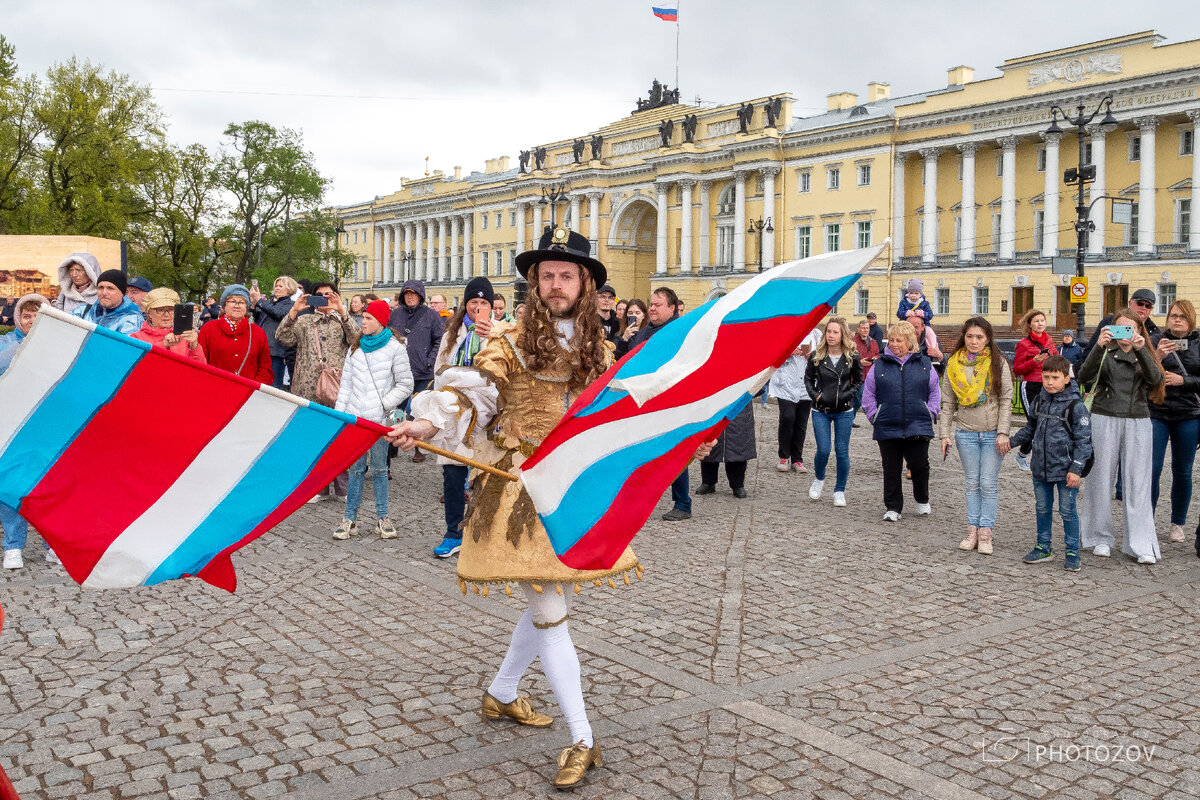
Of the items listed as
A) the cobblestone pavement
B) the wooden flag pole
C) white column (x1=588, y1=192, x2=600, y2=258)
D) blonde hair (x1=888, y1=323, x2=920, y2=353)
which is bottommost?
the cobblestone pavement

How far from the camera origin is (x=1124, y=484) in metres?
8.32

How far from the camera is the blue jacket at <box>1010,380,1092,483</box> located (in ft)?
26.4

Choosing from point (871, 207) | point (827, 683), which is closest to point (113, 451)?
point (827, 683)

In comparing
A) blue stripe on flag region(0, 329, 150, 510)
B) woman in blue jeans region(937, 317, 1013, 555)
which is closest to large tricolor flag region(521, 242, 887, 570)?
blue stripe on flag region(0, 329, 150, 510)

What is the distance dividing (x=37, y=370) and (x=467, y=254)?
317 ft

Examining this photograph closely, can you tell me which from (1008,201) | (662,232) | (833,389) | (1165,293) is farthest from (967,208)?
(833,389)

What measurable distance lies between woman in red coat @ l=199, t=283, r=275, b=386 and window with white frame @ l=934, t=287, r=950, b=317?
5175 centimetres

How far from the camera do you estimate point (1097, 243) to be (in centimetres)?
5153

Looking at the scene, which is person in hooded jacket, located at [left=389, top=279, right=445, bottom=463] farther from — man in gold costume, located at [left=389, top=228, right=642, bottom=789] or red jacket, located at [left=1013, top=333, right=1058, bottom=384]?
man in gold costume, located at [left=389, top=228, right=642, bottom=789]

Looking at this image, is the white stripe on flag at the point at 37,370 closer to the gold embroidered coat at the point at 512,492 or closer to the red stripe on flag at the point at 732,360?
the gold embroidered coat at the point at 512,492

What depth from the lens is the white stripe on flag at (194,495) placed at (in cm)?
364

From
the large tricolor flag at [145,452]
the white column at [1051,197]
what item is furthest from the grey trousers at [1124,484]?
the white column at [1051,197]

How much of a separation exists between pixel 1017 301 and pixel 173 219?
4176 cm

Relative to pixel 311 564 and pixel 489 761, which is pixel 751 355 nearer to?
pixel 489 761
